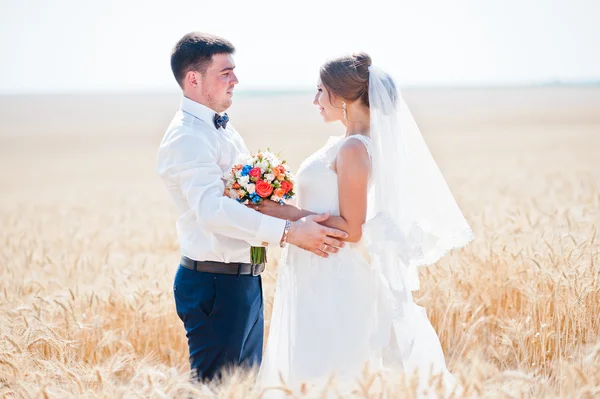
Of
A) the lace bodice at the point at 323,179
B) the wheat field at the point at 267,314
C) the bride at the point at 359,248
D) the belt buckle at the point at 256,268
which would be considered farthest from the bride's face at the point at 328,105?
the wheat field at the point at 267,314

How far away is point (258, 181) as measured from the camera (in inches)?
171

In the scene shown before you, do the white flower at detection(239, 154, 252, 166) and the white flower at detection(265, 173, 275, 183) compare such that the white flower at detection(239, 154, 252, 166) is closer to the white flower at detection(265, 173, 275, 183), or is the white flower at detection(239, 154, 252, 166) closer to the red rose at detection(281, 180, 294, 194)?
the white flower at detection(265, 173, 275, 183)

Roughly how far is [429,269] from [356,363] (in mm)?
1977

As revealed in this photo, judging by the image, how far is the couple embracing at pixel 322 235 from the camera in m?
4.35

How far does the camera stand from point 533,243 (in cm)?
645

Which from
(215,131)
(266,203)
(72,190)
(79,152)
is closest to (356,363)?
(266,203)

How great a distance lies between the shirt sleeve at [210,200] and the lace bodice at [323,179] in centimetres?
30

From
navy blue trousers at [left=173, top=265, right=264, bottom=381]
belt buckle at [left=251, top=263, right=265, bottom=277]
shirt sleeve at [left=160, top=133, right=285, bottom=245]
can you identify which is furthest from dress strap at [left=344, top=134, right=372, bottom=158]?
navy blue trousers at [left=173, top=265, right=264, bottom=381]

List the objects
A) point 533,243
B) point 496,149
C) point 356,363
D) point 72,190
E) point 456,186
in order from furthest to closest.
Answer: point 496,149 → point 72,190 → point 456,186 → point 533,243 → point 356,363

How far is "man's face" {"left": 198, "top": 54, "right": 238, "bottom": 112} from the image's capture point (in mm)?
4605

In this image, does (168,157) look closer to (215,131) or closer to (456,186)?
(215,131)

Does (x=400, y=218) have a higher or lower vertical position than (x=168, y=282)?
higher

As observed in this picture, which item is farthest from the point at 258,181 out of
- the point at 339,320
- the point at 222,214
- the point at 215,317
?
the point at 339,320

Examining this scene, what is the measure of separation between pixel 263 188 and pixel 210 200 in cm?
34
